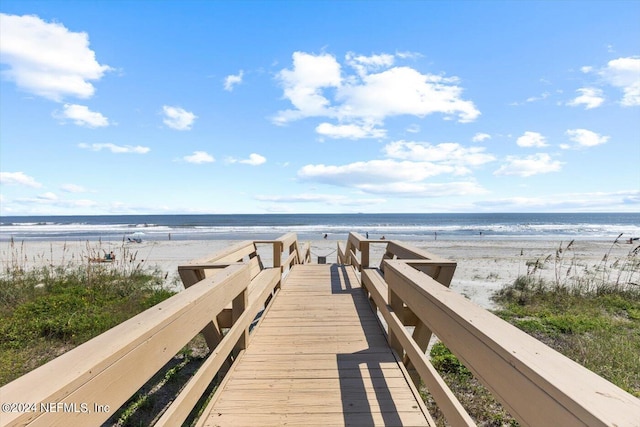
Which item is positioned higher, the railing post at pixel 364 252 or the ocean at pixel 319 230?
the railing post at pixel 364 252

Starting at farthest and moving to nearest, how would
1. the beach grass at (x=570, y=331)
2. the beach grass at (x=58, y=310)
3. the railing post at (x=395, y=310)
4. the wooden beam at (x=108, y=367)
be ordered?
1. the beach grass at (x=58, y=310)
2. the beach grass at (x=570, y=331)
3. the railing post at (x=395, y=310)
4. the wooden beam at (x=108, y=367)

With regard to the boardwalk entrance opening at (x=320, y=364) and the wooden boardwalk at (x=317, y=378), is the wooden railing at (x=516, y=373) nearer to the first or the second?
the boardwalk entrance opening at (x=320, y=364)

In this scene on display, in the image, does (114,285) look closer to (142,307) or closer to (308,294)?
(142,307)

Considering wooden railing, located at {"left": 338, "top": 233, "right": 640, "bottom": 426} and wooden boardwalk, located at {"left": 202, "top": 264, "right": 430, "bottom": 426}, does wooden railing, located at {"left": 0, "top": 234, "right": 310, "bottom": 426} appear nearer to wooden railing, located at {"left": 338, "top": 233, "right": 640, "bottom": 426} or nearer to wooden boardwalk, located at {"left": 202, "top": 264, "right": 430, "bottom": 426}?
wooden boardwalk, located at {"left": 202, "top": 264, "right": 430, "bottom": 426}

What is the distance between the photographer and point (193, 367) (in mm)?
4562

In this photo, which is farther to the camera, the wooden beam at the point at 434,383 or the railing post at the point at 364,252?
the railing post at the point at 364,252

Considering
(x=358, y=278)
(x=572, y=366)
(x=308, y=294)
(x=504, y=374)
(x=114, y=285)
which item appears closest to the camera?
(x=572, y=366)

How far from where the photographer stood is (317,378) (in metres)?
2.79

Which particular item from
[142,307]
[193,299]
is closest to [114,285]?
[142,307]

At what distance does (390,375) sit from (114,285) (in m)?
7.03

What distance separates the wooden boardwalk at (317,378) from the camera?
2.27 m

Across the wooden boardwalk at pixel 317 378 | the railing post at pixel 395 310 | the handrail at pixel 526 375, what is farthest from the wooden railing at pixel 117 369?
the railing post at pixel 395 310

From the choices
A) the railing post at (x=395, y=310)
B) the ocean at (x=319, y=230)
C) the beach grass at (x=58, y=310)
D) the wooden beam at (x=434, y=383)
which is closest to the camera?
the wooden beam at (x=434, y=383)

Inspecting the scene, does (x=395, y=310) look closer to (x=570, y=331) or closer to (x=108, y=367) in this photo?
(x=108, y=367)
